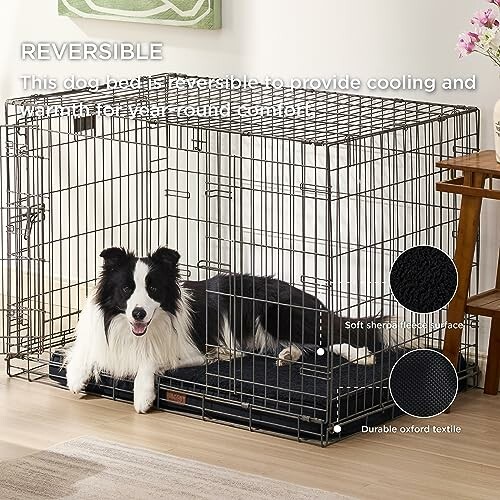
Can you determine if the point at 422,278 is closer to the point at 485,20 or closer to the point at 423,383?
the point at 423,383

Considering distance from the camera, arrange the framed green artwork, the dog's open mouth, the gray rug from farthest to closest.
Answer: the framed green artwork, the dog's open mouth, the gray rug

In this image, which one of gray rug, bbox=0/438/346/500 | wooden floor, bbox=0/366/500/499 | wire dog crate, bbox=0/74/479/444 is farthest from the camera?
wire dog crate, bbox=0/74/479/444

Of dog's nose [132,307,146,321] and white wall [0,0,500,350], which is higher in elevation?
white wall [0,0,500,350]

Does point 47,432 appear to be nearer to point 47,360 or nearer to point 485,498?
point 47,360

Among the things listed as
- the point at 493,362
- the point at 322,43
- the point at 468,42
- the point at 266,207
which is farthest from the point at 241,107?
the point at 493,362

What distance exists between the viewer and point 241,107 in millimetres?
4066

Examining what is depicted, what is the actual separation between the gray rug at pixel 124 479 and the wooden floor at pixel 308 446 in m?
0.06

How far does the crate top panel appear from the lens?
3707 millimetres

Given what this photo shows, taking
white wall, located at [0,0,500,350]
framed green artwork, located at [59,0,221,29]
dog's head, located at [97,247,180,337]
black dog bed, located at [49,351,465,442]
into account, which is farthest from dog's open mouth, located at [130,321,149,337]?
framed green artwork, located at [59,0,221,29]

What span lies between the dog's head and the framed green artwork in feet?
3.18

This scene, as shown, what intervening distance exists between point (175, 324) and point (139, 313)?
15 cm

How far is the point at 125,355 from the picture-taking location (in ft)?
12.2

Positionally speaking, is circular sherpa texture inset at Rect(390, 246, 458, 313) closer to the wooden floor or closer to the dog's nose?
the wooden floor

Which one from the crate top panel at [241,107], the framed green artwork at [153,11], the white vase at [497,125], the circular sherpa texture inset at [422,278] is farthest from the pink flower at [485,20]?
the framed green artwork at [153,11]
